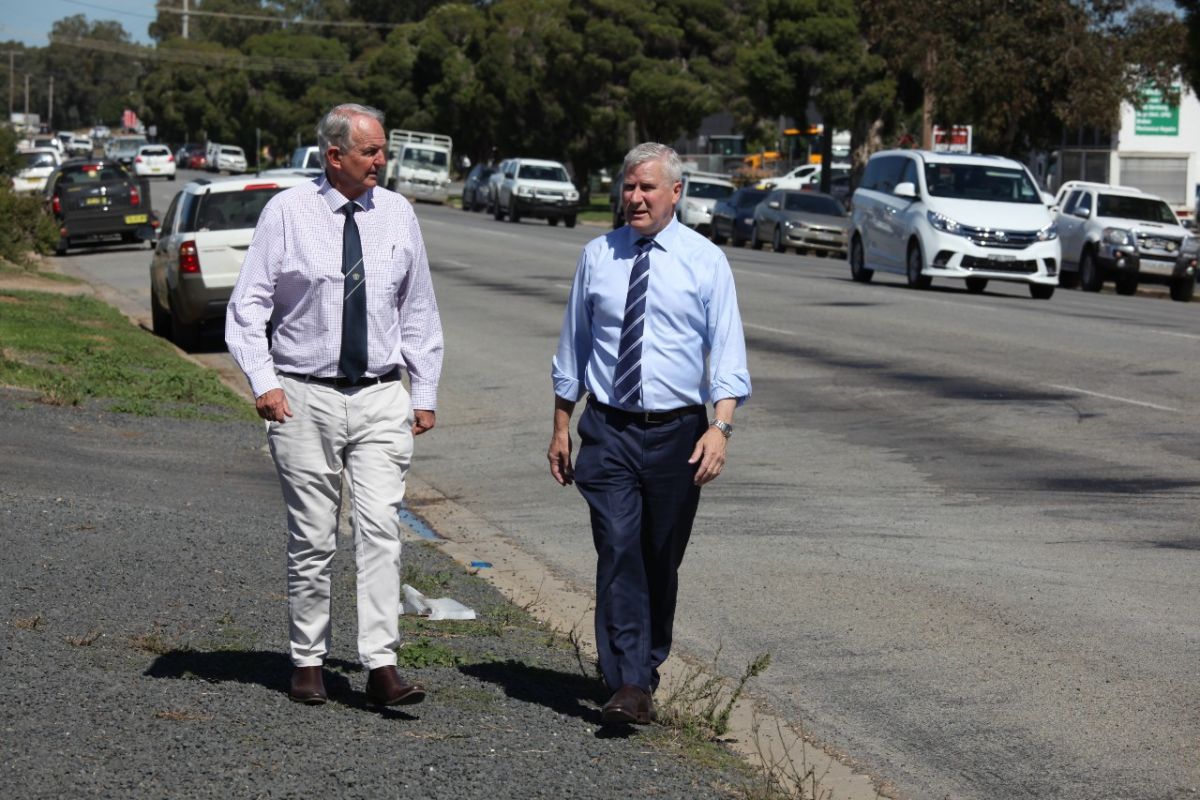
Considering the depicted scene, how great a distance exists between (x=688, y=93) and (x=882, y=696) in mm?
66696

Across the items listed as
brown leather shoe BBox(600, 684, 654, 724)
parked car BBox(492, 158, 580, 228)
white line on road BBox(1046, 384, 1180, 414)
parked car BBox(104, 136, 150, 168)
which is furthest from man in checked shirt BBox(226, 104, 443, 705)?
parked car BBox(104, 136, 150, 168)

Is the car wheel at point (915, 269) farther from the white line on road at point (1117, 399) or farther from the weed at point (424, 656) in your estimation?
the weed at point (424, 656)

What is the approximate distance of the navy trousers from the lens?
5887 mm

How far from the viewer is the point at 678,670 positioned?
287 inches

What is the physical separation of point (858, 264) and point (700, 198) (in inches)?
848

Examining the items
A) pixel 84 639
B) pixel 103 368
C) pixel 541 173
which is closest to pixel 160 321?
pixel 103 368

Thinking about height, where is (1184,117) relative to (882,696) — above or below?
above

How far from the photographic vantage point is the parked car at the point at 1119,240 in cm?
3338

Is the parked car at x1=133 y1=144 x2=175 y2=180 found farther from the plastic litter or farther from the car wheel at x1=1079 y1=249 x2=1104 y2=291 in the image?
the plastic litter

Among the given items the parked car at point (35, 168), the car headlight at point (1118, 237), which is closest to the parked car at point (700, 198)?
the car headlight at point (1118, 237)

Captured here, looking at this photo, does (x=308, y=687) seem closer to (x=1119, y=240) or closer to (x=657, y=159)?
(x=657, y=159)

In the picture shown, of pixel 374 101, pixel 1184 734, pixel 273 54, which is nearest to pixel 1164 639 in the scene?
pixel 1184 734

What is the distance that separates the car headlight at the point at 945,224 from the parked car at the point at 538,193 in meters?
30.2

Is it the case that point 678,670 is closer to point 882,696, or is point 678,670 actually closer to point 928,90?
point 882,696
